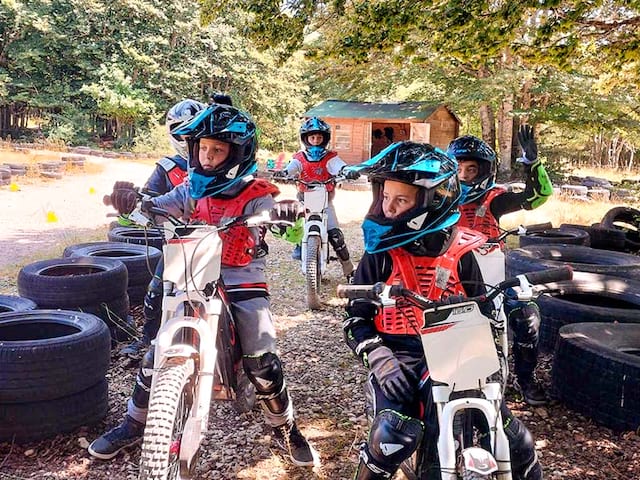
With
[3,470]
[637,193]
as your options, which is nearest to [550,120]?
[637,193]

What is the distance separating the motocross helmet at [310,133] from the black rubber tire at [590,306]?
11.8 ft

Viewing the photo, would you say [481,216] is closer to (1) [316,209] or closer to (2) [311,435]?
(2) [311,435]

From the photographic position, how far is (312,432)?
4.12 m

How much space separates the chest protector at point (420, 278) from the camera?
2.76 metres

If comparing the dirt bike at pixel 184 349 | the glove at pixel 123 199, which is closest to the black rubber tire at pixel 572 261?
the dirt bike at pixel 184 349

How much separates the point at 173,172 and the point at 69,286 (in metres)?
1.36

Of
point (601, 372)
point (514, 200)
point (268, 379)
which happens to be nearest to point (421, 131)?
point (514, 200)

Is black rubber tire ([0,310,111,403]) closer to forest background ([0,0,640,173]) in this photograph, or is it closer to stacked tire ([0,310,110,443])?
stacked tire ([0,310,110,443])

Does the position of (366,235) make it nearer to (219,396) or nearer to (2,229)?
(219,396)

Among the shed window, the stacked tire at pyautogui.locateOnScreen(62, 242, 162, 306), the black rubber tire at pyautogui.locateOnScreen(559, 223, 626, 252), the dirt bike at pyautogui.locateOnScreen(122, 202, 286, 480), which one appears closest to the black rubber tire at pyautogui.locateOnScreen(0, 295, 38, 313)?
the stacked tire at pyautogui.locateOnScreen(62, 242, 162, 306)

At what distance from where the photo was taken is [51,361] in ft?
11.9

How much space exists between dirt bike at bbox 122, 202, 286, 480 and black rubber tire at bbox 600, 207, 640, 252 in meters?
8.28

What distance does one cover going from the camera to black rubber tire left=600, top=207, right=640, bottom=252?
9376mm

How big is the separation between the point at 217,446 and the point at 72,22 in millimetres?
33925
